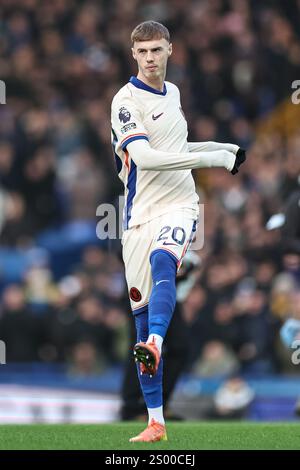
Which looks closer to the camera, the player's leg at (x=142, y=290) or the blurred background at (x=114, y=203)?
the player's leg at (x=142, y=290)

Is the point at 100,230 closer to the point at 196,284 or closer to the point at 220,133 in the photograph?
the point at 196,284

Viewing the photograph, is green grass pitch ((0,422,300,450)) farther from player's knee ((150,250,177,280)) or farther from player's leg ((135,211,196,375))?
player's knee ((150,250,177,280))

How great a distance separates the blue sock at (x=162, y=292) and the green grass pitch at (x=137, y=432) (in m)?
0.69

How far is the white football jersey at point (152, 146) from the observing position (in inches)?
318

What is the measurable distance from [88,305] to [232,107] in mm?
4418

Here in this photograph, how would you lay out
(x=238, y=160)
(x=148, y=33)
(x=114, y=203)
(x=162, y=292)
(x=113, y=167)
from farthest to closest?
(x=113, y=167)
(x=114, y=203)
(x=148, y=33)
(x=238, y=160)
(x=162, y=292)

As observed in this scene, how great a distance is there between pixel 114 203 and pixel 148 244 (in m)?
6.88

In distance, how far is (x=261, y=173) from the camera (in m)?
16.7

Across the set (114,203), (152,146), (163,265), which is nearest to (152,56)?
(152,146)

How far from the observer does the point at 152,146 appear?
8.09 metres

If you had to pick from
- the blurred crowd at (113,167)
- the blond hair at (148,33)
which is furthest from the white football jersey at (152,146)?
the blurred crowd at (113,167)

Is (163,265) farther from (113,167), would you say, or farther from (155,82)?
(113,167)

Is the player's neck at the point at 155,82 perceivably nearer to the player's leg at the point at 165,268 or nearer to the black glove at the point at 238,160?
the black glove at the point at 238,160

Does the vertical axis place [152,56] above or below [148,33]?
below
